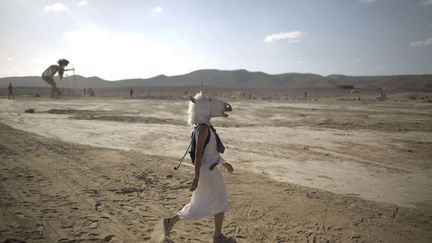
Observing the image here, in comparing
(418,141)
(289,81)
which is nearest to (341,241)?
(418,141)

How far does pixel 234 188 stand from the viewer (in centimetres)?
683

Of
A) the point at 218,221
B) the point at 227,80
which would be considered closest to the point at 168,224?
the point at 218,221

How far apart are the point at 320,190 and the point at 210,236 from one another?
124 inches

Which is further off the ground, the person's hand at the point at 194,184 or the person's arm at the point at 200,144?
the person's arm at the point at 200,144

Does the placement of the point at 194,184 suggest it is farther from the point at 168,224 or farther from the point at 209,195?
the point at 168,224

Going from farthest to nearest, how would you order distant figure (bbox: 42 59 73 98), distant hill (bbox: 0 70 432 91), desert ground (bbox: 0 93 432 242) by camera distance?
distant hill (bbox: 0 70 432 91) → distant figure (bbox: 42 59 73 98) → desert ground (bbox: 0 93 432 242)

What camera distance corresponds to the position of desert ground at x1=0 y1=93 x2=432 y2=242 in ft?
15.8

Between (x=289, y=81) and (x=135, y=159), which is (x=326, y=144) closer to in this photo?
(x=135, y=159)

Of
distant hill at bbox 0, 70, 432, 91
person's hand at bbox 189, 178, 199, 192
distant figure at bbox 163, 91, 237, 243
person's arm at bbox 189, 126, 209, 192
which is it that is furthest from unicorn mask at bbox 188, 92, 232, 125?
distant hill at bbox 0, 70, 432, 91

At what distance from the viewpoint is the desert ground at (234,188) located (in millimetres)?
4828

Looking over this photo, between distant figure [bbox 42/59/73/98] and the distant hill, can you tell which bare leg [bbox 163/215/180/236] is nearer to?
distant figure [bbox 42/59/73/98]

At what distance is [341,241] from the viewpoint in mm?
4605

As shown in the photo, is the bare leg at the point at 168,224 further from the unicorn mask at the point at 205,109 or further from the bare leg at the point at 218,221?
the unicorn mask at the point at 205,109

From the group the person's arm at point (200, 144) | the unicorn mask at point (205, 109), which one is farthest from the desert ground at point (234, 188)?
the unicorn mask at point (205, 109)
